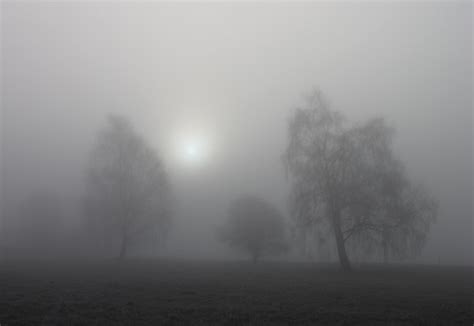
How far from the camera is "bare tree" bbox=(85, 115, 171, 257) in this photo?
35.5m

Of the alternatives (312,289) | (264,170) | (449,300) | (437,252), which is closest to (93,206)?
(312,289)

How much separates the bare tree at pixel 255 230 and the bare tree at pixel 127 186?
33.1 feet

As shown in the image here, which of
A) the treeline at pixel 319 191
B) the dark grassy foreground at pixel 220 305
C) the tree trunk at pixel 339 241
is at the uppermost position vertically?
the treeline at pixel 319 191

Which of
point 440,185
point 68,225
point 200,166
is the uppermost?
point 200,166

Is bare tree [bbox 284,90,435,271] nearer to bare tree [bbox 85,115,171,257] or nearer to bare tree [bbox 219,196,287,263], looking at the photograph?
bare tree [bbox 219,196,287,263]

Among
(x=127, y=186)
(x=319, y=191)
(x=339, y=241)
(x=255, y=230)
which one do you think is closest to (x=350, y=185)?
(x=319, y=191)

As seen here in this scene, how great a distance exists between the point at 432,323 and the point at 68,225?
6893 cm

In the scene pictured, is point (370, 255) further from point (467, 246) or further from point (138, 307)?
point (467, 246)

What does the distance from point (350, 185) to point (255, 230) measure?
60.5ft

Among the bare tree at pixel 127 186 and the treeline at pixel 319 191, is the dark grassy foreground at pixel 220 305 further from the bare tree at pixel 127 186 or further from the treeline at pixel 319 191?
the bare tree at pixel 127 186

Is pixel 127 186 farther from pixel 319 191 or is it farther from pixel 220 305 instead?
pixel 220 305

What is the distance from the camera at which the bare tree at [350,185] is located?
25.0 metres

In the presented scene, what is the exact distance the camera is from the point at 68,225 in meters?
62.0

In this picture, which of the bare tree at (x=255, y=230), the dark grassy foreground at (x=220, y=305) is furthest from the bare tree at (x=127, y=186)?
the dark grassy foreground at (x=220, y=305)
